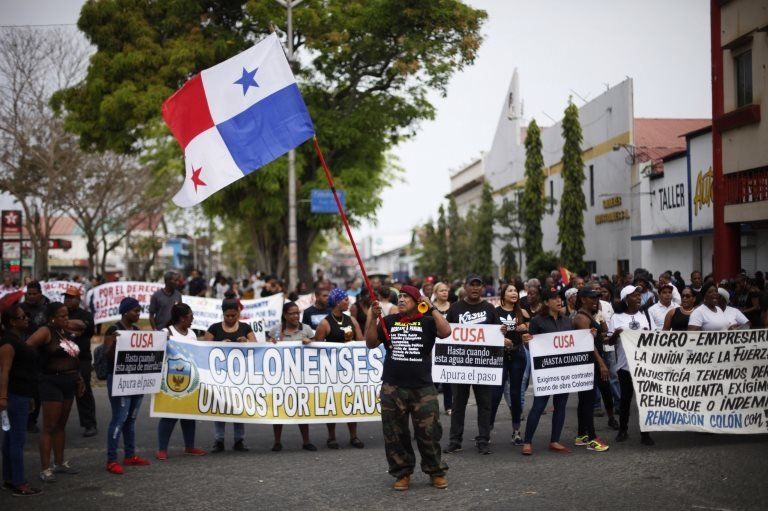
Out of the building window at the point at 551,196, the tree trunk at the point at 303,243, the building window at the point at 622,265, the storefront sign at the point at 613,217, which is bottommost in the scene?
the building window at the point at 622,265

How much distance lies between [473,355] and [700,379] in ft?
8.30

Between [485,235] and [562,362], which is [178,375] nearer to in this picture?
[562,362]

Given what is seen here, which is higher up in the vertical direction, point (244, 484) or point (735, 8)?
point (735, 8)

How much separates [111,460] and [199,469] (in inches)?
34.7

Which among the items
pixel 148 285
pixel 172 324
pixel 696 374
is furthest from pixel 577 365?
pixel 148 285

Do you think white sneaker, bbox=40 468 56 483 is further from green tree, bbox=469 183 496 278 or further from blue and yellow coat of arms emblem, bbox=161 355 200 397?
green tree, bbox=469 183 496 278

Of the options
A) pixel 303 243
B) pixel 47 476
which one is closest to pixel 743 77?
pixel 303 243

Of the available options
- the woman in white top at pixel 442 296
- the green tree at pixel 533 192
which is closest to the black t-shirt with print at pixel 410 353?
the woman in white top at pixel 442 296

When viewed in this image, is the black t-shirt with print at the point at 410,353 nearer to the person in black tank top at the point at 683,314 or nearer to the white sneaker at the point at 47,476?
the white sneaker at the point at 47,476

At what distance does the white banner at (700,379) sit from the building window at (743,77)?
39.4 feet

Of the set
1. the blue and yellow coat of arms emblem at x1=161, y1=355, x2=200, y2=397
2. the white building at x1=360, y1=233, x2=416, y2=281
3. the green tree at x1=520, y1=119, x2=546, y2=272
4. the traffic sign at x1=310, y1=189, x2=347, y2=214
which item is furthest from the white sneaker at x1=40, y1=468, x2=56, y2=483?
the white building at x1=360, y1=233, x2=416, y2=281

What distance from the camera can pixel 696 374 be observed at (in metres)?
10.1

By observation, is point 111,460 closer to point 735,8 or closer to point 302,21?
point 735,8

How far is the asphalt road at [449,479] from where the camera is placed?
7.66m
